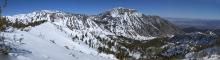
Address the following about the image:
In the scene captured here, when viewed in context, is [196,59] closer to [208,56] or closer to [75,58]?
[208,56]

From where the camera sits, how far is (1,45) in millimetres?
13555

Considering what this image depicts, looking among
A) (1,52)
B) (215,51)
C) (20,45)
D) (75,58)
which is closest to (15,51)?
(1,52)

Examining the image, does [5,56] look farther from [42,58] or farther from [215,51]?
[215,51]

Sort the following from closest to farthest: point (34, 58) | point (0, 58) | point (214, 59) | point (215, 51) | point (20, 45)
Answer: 1. point (0, 58)
2. point (34, 58)
3. point (20, 45)
4. point (214, 59)
5. point (215, 51)

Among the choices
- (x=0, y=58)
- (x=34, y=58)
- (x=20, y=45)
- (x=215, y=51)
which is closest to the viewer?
(x=0, y=58)

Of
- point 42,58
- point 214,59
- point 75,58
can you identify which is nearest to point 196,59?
point 214,59

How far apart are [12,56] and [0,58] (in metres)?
0.51

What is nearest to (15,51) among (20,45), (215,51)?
(20,45)

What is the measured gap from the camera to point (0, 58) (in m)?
11.8

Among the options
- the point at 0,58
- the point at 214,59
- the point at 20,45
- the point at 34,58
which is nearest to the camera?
the point at 0,58

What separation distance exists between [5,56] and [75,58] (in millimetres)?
5100

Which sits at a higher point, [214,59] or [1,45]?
[1,45]

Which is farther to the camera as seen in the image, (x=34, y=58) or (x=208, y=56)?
(x=208, y=56)

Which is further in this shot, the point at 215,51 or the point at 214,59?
the point at 215,51
